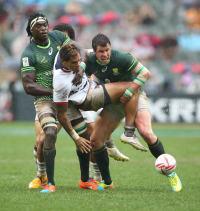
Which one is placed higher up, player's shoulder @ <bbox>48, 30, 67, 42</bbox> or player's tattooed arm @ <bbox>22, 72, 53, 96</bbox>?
player's shoulder @ <bbox>48, 30, 67, 42</bbox>

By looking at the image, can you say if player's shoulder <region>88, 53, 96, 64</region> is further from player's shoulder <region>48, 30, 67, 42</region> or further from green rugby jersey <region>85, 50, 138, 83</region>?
player's shoulder <region>48, 30, 67, 42</region>

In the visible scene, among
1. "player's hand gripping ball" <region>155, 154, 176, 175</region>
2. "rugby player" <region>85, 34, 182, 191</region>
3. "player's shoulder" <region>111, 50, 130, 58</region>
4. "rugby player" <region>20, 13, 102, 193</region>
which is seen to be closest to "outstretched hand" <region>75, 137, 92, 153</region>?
"rugby player" <region>20, 13, 102, 193</region>

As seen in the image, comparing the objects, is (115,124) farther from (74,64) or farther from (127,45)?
(127,45)

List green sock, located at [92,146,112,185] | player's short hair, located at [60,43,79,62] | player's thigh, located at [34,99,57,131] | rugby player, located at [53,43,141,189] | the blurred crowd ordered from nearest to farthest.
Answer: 1. player's short hair, located at [60,43,79,62]
2. rugby player, located at [53,43,141,189]
3. player's thigh, located at [34,99,57,131]
4. green sock, located at [92,146,112,185]
5. the blurred crowd

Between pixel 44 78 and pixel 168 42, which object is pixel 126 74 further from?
pixel 168 42

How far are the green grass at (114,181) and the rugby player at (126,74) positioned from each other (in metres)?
0.61

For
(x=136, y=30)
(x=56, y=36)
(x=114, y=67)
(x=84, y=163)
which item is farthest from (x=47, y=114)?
(x=136, y=30)

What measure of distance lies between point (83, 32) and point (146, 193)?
51.7 ft

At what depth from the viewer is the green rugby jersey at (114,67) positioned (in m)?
5.87

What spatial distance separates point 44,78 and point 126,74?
1180 millimetres

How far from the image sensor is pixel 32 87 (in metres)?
5.85

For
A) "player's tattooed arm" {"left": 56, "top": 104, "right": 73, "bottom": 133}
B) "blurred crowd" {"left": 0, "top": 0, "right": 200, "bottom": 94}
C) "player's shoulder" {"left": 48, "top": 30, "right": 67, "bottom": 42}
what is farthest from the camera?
"blurred crowd" {"left": 0, "top": 0, "right": 200, "bottom": 94}

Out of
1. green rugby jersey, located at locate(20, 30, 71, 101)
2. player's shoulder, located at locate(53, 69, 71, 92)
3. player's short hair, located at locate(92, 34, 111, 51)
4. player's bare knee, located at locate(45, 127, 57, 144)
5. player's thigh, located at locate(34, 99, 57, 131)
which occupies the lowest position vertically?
player's bare knee, located at locate(45, 127, 57, 144)

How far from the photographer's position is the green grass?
4.65 metres
